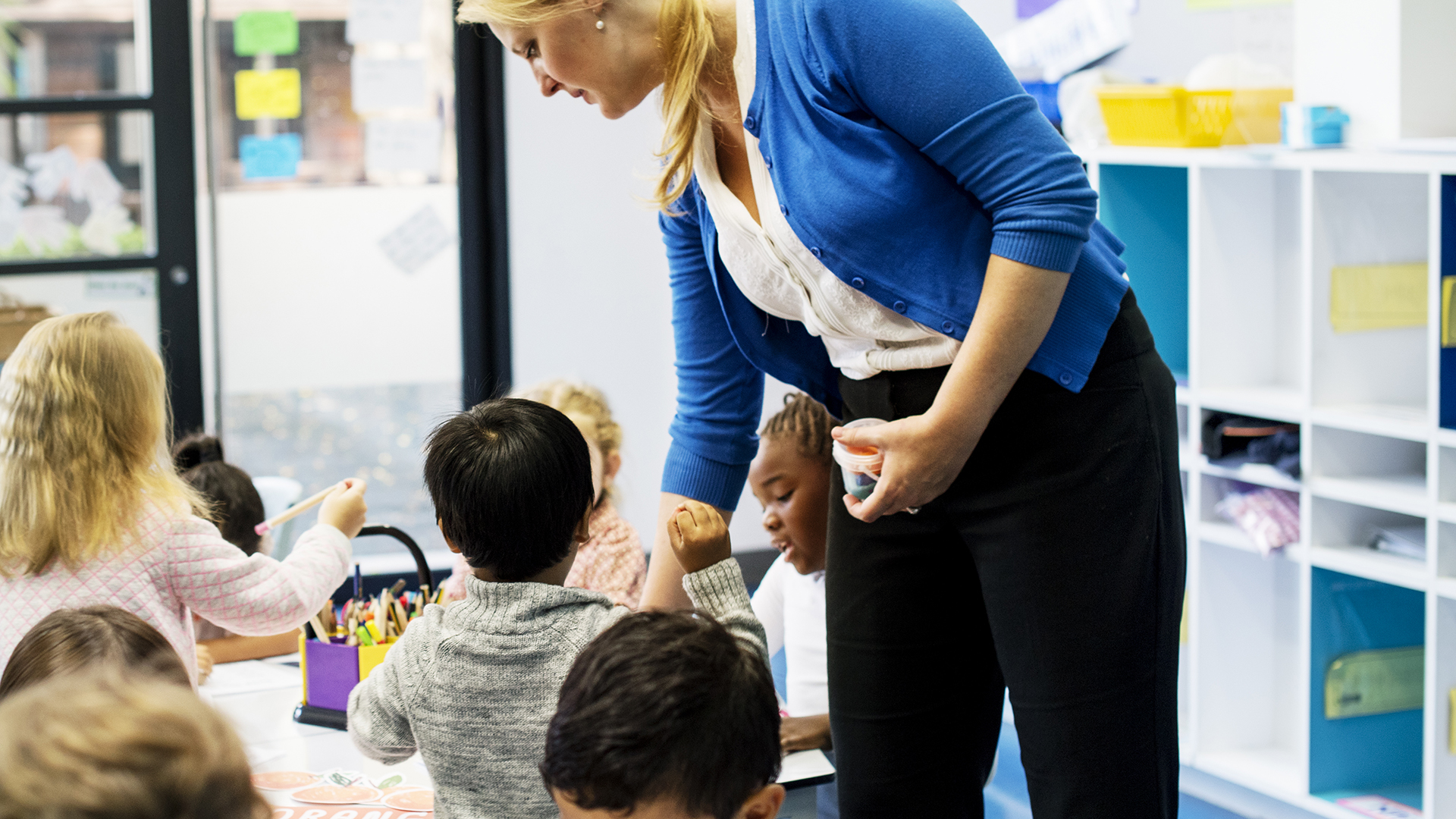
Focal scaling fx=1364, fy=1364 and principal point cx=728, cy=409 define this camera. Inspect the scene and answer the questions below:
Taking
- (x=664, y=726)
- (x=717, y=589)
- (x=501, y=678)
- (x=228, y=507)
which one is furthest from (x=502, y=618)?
(x=228, y=507)

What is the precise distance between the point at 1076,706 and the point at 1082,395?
257 millimetres

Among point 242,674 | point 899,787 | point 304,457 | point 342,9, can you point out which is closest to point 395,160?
point 342,9

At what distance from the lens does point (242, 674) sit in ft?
6.28

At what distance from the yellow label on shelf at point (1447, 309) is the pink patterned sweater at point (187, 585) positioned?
171cm

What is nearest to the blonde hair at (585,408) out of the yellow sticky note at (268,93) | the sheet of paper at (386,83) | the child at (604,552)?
the child at (604,552)

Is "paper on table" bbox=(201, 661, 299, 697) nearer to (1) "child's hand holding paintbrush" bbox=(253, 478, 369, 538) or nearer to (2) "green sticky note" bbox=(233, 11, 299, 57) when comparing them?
(1) "child's hand holding paintbrush" bbox=(253, 478, 369, 538)

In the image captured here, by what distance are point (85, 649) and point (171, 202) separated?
9.28 ft

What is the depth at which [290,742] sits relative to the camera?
1.60m

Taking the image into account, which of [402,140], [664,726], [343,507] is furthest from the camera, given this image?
[402,140]

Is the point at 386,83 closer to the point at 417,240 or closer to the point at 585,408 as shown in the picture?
the point at 417,240

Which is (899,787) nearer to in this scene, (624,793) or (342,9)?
(624,793)

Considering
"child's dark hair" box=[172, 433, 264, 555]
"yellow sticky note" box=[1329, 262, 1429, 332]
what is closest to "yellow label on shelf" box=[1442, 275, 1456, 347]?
"yellow sticky note" box=[1329, 262, 1429, 332]

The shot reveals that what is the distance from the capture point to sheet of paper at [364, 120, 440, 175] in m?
4.16

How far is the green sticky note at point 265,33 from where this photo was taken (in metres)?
4.02
